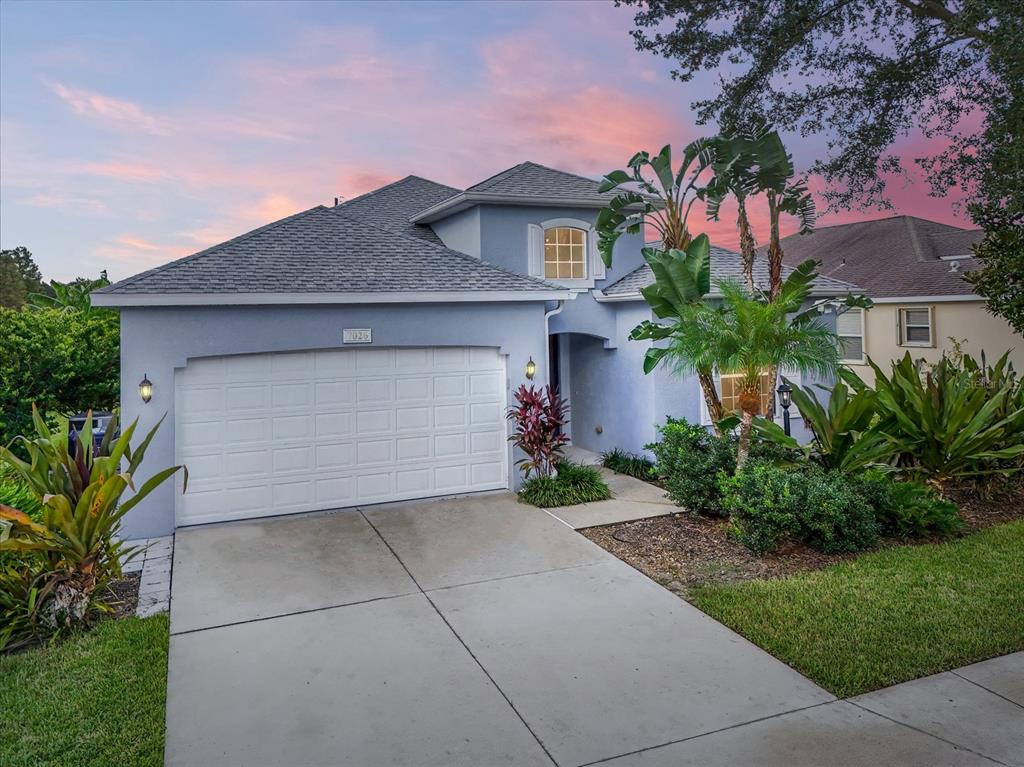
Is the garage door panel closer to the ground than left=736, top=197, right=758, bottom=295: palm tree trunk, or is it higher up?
closer to the ground

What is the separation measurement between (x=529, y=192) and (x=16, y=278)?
38.3 meters

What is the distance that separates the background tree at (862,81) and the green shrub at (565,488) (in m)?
8.64

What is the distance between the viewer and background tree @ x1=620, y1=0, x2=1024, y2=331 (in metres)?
14.2

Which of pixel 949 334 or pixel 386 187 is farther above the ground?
pixel 386 187

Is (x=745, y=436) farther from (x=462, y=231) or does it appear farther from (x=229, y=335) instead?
(x=462, y=231)

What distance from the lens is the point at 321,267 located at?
36.7 ft

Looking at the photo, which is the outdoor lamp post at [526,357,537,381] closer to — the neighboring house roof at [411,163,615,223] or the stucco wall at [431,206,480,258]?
the stucco wall at [431,206,480,258]

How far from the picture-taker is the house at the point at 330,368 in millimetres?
9852

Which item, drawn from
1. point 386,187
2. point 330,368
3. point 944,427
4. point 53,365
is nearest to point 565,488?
point 330,368

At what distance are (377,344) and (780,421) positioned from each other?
29.1 ft

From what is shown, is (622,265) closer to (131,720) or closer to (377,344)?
(377,344)

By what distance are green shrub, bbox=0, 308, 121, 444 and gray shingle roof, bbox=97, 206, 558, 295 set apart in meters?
3.53

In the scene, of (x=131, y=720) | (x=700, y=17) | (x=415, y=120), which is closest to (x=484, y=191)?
(x=415, y=120)

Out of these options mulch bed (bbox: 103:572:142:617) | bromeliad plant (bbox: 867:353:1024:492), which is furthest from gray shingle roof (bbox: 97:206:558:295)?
bromeliad plant (bbox: 867:353:1024:492)
